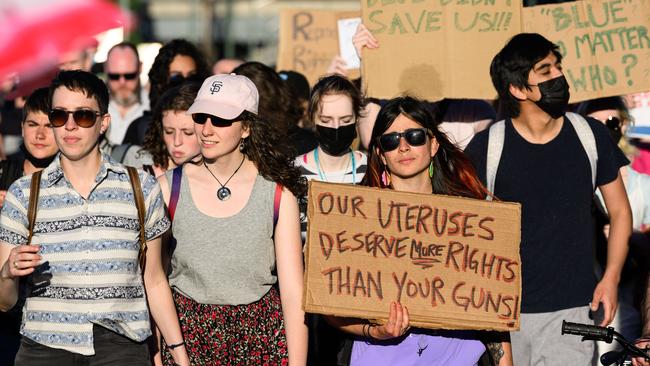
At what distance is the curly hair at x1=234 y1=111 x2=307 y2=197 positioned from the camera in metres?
5.87

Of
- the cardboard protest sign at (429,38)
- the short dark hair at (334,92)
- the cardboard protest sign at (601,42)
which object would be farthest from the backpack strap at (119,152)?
the cardboard protest sign at (601,42)

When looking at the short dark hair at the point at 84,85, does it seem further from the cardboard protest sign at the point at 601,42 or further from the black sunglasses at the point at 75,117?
the cardboard protest sign at the point at 601,42

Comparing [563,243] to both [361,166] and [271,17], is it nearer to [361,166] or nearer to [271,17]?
[361,166]

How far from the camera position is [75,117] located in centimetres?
562

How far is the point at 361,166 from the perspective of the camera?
24.1 ft

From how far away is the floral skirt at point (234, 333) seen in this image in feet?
18.9

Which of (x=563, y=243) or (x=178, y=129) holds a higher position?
(x=178, y=129)

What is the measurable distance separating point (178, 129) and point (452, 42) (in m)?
1.98

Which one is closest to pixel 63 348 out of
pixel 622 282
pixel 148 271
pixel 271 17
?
pixel 148 271

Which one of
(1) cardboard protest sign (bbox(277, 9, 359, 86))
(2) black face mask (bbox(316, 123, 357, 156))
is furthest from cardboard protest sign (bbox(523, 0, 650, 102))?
(1) cardboard protest sign (bbox(277, 9, 359, 86))

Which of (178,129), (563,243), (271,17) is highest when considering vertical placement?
(271,17)

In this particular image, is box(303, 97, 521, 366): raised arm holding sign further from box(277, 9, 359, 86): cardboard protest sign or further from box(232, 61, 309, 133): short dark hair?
box(277, 9, 359, 86): cardboard protest sign

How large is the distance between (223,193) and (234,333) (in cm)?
68

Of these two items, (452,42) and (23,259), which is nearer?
(23,259)
